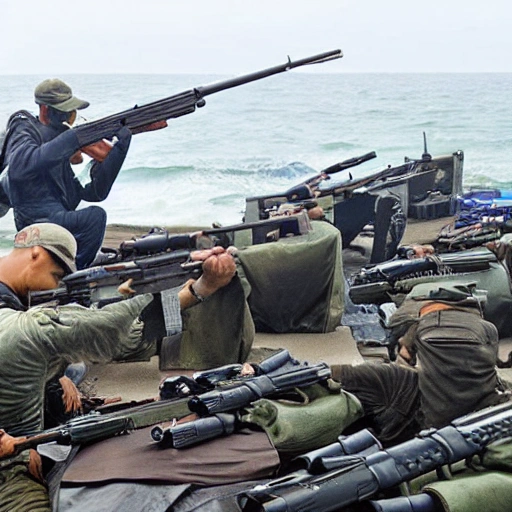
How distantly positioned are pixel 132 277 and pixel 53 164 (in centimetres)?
164

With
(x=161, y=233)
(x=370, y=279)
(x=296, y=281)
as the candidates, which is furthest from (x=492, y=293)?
(x=161, y=233)

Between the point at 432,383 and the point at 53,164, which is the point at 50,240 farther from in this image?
the point at 53,164

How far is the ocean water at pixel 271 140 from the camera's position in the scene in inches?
767

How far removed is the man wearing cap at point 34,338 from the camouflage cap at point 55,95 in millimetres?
2499

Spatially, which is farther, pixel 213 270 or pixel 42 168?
pixel 42 168

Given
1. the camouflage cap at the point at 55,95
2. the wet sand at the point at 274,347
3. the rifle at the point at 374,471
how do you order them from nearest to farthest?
the rifle at the point at 374,471, the wet sand at the point at 274,347, the camouflage cap at the point at 55,95

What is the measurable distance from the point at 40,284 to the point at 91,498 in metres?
1.24

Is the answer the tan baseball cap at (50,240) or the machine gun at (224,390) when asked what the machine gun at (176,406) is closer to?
the machine gun at (224,390)

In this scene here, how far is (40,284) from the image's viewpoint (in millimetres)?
4012

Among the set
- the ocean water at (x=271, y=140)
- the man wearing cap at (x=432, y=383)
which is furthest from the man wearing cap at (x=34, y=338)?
the ocean water at (x=271, y=140)

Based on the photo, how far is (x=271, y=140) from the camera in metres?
27.5

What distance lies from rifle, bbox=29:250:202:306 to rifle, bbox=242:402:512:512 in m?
2.00

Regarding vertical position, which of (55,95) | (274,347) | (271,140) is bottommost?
(271,140)

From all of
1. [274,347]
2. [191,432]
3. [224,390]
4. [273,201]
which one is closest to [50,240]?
[224,390]
